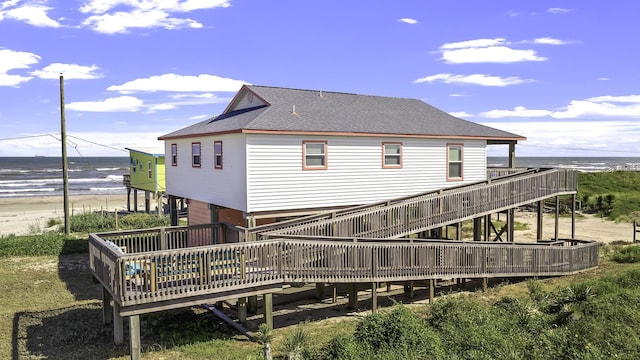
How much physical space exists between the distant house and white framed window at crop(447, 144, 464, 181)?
45mm

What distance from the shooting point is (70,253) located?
23.7 meters

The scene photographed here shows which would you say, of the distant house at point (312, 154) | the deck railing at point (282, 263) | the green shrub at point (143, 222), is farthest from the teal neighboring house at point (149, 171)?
the deck railing at point (282, 263)

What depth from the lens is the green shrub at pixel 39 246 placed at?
76.1ft

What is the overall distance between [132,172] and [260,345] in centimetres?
3268

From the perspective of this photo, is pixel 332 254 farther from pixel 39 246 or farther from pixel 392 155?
pixel 39 246

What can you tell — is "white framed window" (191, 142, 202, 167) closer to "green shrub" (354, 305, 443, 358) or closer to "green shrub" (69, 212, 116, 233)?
"green shrub" (354, 305, 443, 358)

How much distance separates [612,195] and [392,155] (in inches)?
1266

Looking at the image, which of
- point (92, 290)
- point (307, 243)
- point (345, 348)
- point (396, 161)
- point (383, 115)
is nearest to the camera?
point (345, 348)

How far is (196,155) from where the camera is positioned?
816 inches

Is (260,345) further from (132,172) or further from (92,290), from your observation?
(132,172)

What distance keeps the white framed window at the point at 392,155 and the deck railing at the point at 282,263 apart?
4.81 metres

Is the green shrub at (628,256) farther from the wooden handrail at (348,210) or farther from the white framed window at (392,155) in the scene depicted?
the white framed window at (392,155)

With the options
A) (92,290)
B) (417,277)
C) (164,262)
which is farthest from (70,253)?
(417,277)

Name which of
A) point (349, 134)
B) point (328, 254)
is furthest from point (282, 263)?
point (349, 134)
